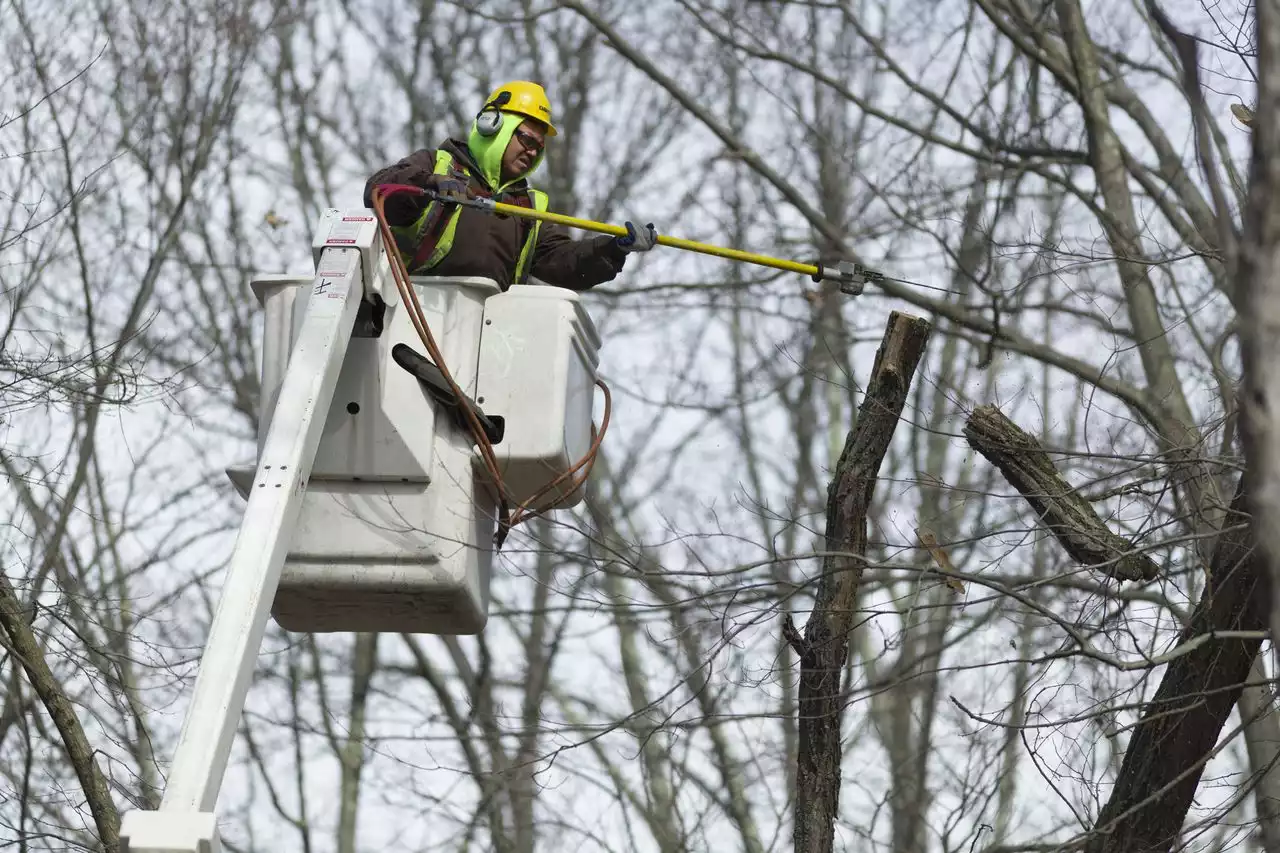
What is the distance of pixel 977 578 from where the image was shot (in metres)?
5.18

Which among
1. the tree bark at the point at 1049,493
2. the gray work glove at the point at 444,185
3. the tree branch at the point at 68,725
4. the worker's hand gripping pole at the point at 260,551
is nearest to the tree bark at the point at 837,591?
the tree bark at the point at 1049,493

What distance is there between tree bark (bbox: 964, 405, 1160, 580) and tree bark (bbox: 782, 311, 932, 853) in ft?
1.46

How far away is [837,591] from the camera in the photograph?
5.59m

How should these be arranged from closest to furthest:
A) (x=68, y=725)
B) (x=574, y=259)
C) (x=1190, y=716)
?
(x=1190, y=716), (x=68, y=725), (x=574, y=259)

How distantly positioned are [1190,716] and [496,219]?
2637 millimetres

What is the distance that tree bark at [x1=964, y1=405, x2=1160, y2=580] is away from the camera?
5762mm

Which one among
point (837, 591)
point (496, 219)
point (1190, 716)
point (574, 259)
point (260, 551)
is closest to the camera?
point (260, 551)

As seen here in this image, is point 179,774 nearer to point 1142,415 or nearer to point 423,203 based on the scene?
point 423,203

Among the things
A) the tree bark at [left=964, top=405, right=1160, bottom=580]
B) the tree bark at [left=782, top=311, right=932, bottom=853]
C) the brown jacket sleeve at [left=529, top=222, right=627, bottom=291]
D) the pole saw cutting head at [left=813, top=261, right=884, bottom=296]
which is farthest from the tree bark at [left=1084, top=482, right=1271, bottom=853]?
the brown jacket sleeve at [left=529, top=222, right=627, bottom=291]

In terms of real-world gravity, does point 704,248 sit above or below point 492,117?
below

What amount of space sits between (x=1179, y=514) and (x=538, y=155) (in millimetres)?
2406

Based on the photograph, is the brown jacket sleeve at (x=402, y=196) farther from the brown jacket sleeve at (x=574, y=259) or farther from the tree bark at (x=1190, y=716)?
the tree bark at (x=1190, y=716)

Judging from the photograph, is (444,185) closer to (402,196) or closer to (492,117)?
(402,196)

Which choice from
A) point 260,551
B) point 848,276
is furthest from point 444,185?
point 260,551
